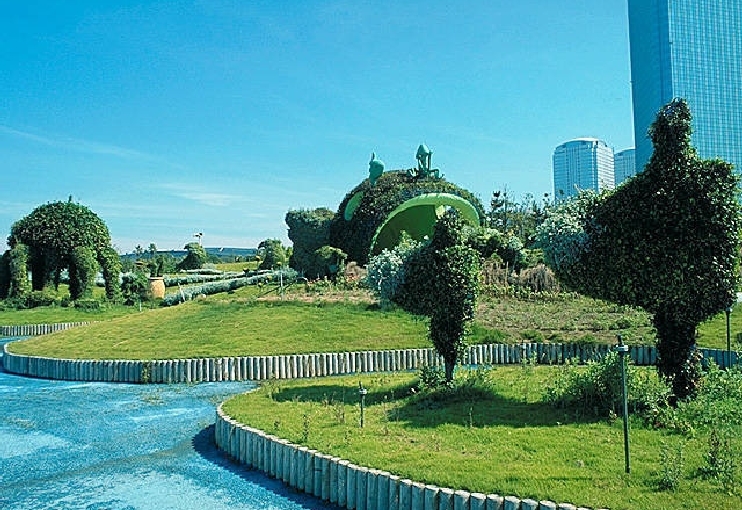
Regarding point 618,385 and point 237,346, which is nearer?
point 618,385

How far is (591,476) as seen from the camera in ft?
27.2

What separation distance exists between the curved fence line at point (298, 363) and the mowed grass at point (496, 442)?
4.56 m

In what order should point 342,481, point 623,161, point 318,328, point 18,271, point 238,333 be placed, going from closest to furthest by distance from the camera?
point 342,481
point 238,333
point 318,328
point 18,271
point 623,161

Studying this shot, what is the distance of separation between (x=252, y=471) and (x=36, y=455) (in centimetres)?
467

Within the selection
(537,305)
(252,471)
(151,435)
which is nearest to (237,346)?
(151,435)

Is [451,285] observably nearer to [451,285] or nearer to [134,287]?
[451,285]

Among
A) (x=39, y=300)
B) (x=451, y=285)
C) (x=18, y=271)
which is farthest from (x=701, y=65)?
(x=451, y=285)

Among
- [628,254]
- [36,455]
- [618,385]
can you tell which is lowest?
[36,455]

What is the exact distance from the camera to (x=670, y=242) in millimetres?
11672

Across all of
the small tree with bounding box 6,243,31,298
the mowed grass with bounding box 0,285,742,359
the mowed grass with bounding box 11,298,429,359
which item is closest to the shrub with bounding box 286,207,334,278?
the small tree with bounding box 6,243,31,298

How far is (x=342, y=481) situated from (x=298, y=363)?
10.6 meters

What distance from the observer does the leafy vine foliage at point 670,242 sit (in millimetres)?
11492

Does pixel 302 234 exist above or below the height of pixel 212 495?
above

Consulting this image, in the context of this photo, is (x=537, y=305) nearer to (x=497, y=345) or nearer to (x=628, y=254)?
(x=497, y=345)
